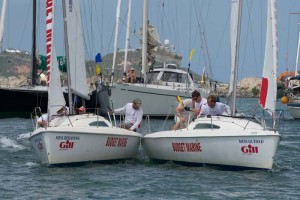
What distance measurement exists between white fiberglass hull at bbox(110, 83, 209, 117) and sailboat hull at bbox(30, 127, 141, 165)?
19527 millimetres

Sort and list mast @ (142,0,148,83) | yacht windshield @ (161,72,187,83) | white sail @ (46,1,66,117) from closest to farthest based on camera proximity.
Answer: white sail @ (46,1,66,117) < mast @ (142,0,148,83) < yacht windshield @ (161,72,187,83)

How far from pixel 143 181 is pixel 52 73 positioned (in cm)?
439

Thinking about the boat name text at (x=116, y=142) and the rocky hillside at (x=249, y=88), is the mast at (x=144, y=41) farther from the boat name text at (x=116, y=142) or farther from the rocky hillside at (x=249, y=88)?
the rocky hillside at (x=249, y=88)

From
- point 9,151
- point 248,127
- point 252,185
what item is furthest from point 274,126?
point 9,151

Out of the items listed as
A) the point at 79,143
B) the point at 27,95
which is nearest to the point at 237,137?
the point at 79,143

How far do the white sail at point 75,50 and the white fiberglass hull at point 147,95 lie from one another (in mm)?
17970

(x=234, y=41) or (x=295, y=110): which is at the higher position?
(x=234, y=41)

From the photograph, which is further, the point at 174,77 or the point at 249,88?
the point at 249,88

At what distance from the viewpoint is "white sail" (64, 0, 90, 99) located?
859 inches

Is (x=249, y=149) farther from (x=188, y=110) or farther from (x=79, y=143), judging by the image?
(x=79, y=143)

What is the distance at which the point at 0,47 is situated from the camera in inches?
1661

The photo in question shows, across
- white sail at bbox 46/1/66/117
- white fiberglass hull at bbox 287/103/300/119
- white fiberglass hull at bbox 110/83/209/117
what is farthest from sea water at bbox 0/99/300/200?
white fiberglass hull at bbox 287/103/300/119

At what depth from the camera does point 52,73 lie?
21.0 metres

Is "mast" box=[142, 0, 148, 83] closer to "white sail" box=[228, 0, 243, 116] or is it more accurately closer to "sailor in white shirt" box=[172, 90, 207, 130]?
"white sail" box=[228, 0, 243, 116]
